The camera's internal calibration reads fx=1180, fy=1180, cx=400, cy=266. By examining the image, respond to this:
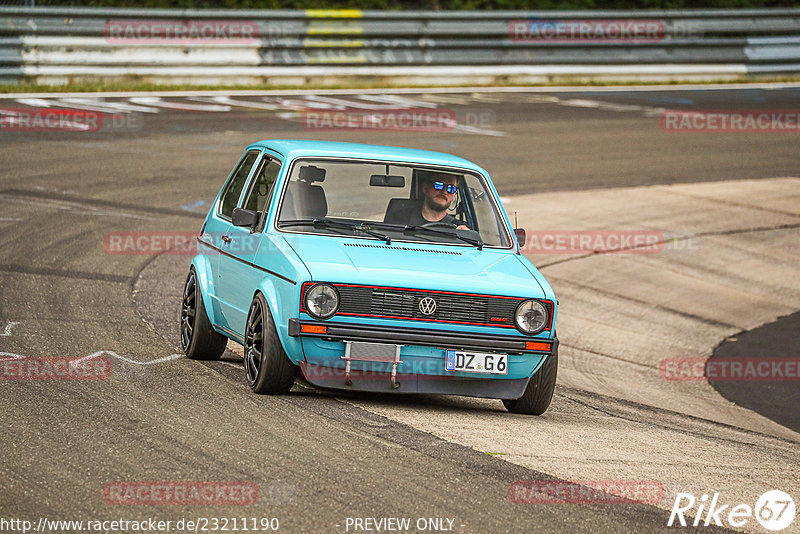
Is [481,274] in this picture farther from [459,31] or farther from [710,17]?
[710,17]

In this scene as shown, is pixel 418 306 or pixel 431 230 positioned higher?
pixel 431 230

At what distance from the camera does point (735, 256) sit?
16.0 m

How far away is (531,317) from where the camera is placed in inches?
287

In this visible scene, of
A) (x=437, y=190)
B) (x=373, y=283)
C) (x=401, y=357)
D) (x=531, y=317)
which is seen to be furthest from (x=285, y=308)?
(x=437, y=190)

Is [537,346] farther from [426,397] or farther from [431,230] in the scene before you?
[431,230]

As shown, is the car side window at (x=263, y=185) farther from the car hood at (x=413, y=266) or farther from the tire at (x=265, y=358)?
the tire at (x=265, y=358)

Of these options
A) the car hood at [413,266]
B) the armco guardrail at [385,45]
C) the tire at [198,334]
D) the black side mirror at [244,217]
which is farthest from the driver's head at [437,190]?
the armco guardrail at [385,45]

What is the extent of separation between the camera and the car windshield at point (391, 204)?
317 inches

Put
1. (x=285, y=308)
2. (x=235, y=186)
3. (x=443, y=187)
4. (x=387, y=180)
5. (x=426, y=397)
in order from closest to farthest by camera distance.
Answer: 1. (x=285, y=308)
2. (x=426, y=397)
3. (x=387, y=180)
4. (x=443, y=187)
5. (x=235, y=186)

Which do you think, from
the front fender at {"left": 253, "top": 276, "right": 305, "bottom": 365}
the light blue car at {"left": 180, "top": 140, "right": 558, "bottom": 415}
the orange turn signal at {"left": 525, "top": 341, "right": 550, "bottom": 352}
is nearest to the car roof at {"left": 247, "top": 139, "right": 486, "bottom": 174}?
the light blue car at {"left": 180, "top": 140, "right": 558, "bottom": 415}

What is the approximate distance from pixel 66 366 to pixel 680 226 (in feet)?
36.3

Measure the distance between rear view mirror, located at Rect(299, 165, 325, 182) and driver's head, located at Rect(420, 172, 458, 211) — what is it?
734 millimetres

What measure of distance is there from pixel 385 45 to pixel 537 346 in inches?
771

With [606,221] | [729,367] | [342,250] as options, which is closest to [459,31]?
[606,221]
